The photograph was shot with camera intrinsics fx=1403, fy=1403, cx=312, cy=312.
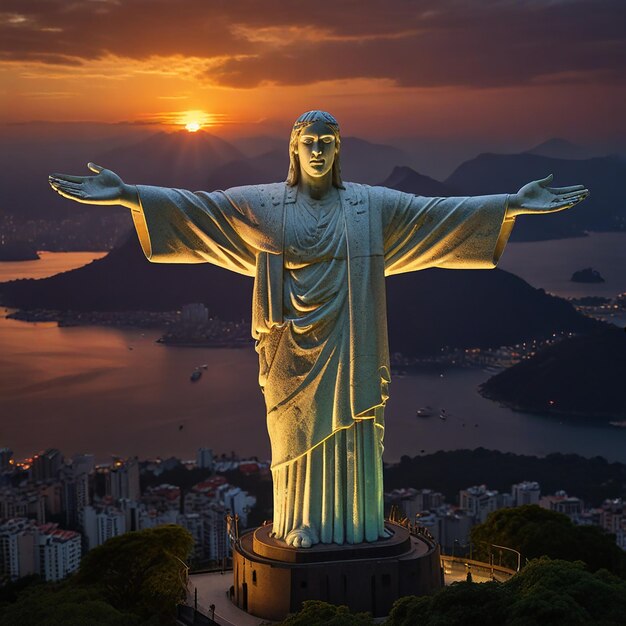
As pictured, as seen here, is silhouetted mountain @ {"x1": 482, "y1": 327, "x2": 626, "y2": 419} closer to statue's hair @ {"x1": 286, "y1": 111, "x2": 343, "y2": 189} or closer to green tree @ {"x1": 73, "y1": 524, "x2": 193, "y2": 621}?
green tree @ {"x1": 73, "y1": 524, "x2": 193, "y2": 621}

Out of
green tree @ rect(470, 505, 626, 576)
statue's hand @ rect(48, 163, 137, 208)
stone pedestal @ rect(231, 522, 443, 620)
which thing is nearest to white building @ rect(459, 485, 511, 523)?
green tree @ rect(470, 505, 626, 576)

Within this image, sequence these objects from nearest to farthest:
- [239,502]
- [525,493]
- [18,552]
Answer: [18,552], [239,502], [525,493]

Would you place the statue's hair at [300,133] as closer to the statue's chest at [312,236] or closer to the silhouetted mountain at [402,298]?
the statue's chest at [312,236]

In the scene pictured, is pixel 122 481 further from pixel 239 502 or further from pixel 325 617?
pixel 325 617

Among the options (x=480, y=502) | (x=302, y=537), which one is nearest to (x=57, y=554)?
(x=480, y=502)

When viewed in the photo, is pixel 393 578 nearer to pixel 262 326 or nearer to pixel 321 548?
pixel 321 548

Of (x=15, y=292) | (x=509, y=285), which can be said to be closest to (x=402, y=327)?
(x=509, y=285)
